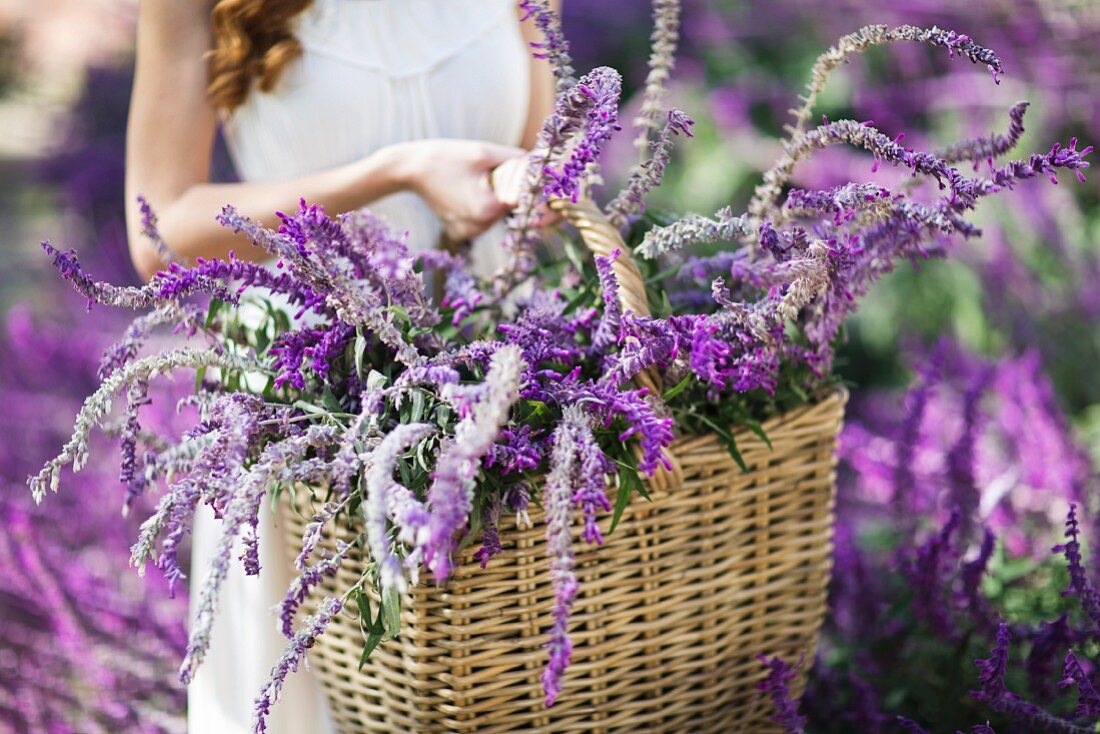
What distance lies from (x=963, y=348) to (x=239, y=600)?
194 centimetres

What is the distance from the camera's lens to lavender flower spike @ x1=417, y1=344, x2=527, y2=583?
23.2 inches

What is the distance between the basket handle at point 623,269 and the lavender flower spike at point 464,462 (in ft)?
0.65

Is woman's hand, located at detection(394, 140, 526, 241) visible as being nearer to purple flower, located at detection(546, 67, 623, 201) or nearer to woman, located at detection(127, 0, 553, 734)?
woman, located at detection(127, 0, 553, 734)

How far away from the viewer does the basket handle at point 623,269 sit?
0.86m

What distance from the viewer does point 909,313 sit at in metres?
2.64

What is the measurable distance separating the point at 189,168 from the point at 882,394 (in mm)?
1883

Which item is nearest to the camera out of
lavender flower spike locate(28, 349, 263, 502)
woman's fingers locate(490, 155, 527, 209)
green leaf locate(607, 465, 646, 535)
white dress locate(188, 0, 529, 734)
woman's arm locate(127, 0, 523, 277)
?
lavender flower spike locate(28, 349, 263, 502)

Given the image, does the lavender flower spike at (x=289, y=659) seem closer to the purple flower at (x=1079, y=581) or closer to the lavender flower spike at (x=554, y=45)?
the lavender flower spike at (x=554, y=45)

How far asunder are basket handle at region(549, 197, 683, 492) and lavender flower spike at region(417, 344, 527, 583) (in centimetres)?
20

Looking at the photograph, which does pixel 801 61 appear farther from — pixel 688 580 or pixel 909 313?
pixel 688 580

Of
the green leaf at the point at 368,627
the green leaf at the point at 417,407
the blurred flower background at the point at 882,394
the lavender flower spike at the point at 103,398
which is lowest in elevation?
the blurred flower background at the point at 882,394

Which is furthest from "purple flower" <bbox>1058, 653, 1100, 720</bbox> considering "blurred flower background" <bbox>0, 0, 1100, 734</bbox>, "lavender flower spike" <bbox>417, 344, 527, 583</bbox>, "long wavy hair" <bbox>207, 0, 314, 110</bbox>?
"long wavy hair" <bbox>207, 0, 314, 110</bbox>

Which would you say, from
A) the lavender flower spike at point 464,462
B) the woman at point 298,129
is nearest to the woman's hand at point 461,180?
A: the woman at point 298,129

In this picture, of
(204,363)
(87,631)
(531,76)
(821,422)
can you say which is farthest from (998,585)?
(87,631)
